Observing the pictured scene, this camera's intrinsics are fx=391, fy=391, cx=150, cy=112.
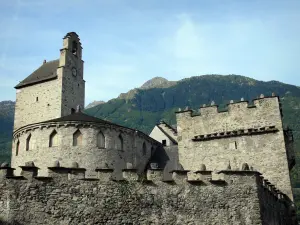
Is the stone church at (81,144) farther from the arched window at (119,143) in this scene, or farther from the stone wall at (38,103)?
the stone wall at (38,103)

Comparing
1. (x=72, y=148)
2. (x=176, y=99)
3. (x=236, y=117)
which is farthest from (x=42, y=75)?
(x=176, y=99)

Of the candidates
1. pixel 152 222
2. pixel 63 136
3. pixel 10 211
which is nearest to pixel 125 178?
pixel 152 222

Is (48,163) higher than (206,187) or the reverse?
higher

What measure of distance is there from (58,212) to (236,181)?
9.55 metres

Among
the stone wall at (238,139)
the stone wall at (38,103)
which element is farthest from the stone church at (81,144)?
the stone wall at (38,103)

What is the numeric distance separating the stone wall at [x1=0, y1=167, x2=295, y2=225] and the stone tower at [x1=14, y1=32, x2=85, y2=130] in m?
24.4

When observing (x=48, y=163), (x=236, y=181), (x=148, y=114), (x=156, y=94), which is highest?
(x=156, y=94)

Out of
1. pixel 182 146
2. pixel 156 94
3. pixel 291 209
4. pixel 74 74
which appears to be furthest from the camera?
pixel 156 94

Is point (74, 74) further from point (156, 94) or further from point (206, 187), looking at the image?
point (156, 94)

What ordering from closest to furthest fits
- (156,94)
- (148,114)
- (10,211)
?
(10,211) → (148,114) → (156,94)

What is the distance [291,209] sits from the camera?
29.2m

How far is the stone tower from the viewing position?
43.8 m

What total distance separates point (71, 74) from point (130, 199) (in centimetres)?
2839

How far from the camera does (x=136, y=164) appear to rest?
33625 millimetres
